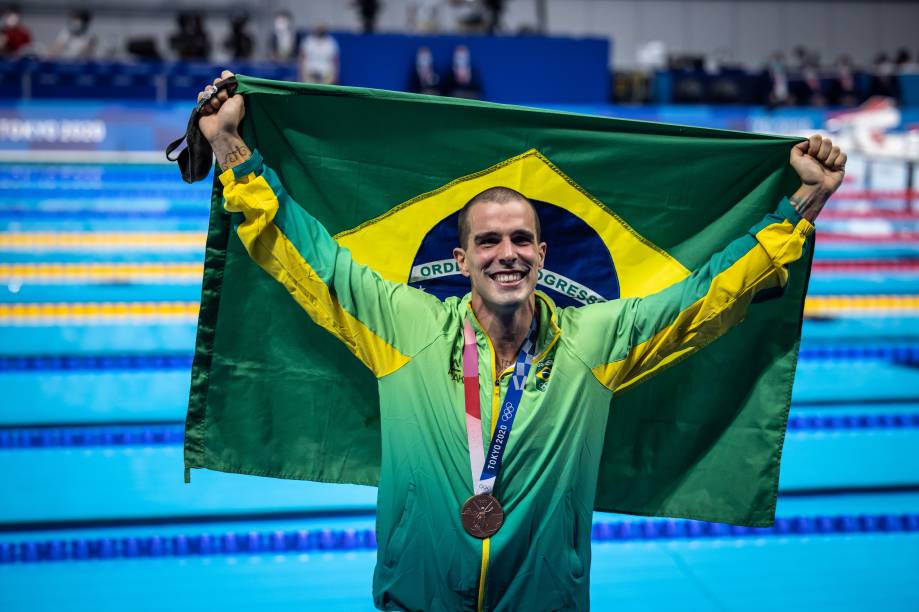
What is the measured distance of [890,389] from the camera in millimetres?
5523

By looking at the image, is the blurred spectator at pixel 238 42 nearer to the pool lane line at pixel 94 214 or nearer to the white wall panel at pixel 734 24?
the white wall panel at pixel 734 24

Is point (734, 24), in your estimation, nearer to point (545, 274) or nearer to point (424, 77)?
point (424, 77)

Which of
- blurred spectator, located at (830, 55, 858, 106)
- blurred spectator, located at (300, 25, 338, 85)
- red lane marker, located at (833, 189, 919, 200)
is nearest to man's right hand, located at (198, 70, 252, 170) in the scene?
red lane marker, located at (833, 189, 919, 200)

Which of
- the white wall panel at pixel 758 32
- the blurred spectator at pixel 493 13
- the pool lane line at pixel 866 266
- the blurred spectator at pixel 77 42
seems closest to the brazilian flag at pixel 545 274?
the pool lane line at pixel 866 266

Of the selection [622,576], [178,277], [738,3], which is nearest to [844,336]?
[622,576]

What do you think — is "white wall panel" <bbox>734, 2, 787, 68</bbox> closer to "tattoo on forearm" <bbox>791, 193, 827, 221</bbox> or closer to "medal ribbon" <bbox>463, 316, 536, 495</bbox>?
"tattoo on forearm" <bbox>791, 193, 827, 221</bbox>

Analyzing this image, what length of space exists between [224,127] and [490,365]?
0.85 meters

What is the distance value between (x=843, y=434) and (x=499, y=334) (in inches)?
131

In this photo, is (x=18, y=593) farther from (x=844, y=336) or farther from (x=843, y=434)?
(x=844, y=336)

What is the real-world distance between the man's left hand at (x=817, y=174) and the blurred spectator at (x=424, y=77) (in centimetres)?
1336

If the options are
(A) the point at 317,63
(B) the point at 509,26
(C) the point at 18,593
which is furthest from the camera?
(B) the point at 509,26

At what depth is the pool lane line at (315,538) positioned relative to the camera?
3.41 metres

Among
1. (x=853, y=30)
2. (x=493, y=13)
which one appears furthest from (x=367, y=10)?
(x=853, y=30)

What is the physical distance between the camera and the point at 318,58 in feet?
48.7
